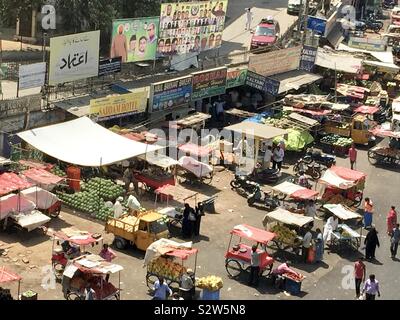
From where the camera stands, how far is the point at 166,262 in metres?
21.2

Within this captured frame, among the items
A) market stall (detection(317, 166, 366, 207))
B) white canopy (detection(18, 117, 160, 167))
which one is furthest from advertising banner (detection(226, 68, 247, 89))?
white canopy (detection(18, 117, 160, 167))

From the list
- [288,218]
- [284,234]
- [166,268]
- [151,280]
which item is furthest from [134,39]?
[166,268]

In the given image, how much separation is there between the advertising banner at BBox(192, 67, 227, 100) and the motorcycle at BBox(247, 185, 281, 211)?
364 inches

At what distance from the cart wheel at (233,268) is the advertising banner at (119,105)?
1046 centimetres

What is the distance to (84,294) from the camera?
19.6 m

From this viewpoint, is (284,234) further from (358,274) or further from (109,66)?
(109,66)

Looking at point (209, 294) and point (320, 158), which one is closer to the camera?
point (209, 294)

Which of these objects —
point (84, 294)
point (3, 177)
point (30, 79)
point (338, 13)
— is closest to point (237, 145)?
point (30, 79)

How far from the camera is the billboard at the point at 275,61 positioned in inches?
1622

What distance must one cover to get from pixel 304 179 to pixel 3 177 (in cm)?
1157

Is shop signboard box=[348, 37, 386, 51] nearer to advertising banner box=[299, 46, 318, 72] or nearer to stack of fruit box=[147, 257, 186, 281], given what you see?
advertising banner box=[299, 46, 318, 72]

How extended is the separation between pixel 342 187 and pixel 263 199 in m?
2.96

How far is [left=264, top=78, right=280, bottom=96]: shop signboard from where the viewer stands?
132ft

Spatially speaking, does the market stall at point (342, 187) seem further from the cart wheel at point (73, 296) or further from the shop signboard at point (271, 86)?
the cart wheel at point (73, 296)
